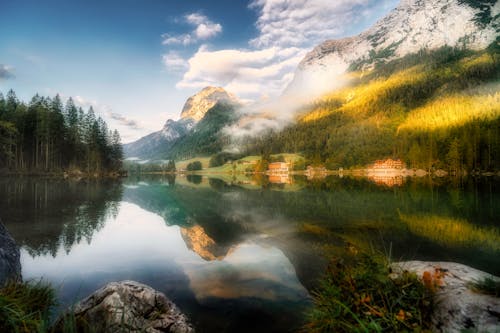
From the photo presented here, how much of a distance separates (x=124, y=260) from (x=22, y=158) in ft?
342

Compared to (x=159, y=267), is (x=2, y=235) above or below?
above

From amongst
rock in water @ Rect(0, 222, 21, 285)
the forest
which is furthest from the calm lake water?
the forest

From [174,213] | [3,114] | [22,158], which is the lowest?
[174,213]

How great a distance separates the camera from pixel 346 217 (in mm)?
21500

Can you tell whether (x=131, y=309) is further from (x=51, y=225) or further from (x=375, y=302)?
(x=51, y=225)

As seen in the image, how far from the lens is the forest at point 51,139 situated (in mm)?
89938

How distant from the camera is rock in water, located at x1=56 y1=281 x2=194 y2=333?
541cm

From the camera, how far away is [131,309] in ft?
18.6

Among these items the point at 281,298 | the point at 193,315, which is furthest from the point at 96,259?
the point at 281,298

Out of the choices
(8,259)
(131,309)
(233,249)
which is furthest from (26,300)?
(233,249)

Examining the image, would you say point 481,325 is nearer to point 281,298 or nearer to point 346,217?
point 281,298

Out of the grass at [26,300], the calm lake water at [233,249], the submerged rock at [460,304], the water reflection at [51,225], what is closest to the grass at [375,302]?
the submerged rock at [460,304]

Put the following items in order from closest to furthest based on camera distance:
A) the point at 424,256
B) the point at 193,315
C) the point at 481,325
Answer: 1. the point at 481,325
2. the point at 193,315
3. the point at 424,256

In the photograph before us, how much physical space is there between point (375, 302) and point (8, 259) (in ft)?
30.6
